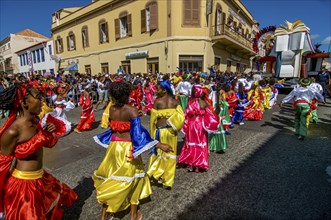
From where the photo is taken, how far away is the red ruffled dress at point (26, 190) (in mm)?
2000

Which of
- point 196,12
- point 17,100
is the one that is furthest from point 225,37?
point 17,100

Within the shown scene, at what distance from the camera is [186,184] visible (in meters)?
3.56

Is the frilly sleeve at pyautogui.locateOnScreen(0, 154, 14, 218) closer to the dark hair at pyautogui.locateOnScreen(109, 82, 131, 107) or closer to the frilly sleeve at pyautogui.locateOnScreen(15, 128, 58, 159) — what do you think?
the frilly sleeve at pyautogui.locateOnScreen(15, 128, 58, 159)

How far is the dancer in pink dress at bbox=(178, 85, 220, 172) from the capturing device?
3895mm

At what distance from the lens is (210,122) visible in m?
3.89

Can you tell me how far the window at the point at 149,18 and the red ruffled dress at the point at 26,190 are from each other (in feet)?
53.8

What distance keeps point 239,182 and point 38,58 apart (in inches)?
1546

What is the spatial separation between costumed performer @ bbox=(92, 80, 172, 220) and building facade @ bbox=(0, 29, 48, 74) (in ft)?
166

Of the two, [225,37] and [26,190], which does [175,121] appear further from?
[225,37]

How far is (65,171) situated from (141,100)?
6796 millimetres

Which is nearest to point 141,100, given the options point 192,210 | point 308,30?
point 192,210

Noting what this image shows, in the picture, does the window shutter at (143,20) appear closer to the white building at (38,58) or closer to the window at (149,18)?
the window at (149,18)

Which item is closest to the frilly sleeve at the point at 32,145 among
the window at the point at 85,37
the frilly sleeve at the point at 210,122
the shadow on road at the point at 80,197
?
the shadow on road at the point at 80,197

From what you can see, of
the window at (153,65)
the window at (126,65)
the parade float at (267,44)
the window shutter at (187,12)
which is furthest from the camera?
the window at (126,65)
